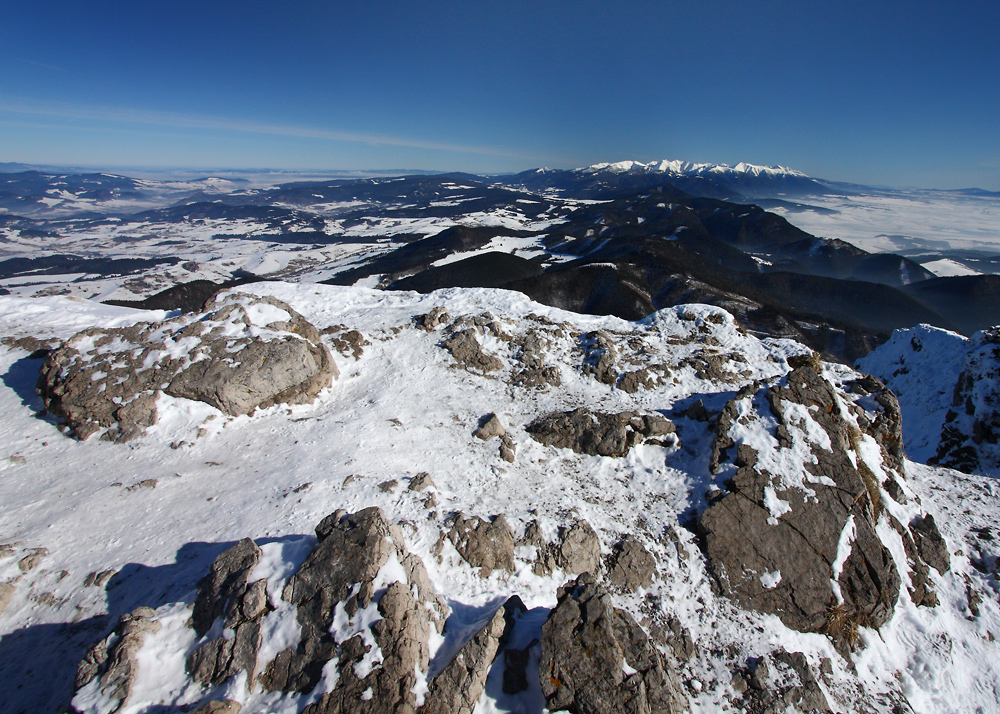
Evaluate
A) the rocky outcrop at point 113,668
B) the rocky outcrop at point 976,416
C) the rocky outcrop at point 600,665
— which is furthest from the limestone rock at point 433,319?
the rocky outcrop at point 976,416

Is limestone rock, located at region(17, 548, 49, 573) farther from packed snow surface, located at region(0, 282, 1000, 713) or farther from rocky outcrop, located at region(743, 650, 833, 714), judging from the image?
rocky outcrop, located at region(743, 650, 833, 714)

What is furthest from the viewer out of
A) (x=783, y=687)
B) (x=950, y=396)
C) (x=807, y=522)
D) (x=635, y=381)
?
(x=950, y=396)

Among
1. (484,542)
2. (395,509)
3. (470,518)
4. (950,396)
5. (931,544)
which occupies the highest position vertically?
(395,509)

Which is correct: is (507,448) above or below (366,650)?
below

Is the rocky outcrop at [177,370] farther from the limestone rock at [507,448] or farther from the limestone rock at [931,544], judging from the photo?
the limestone rock at [931,544]

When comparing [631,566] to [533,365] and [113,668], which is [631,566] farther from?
[113,668]

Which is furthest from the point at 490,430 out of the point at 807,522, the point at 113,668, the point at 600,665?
the point at 113,668

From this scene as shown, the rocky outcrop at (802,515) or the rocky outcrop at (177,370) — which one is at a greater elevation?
the rocky outcrop at (177,370)
